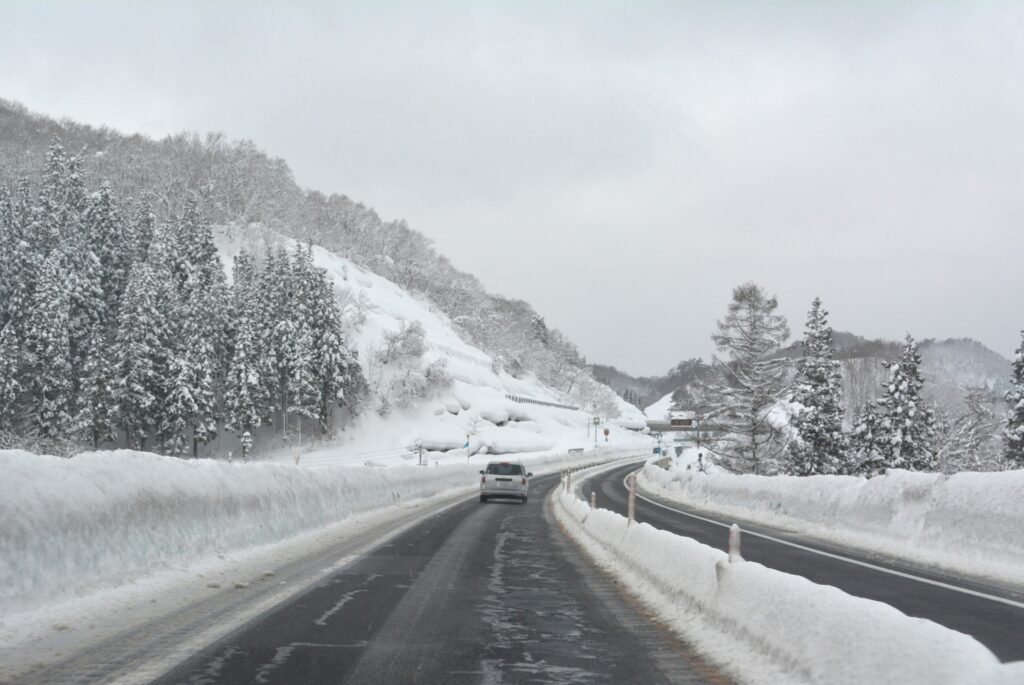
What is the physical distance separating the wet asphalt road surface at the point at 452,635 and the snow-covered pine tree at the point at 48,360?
191 feet

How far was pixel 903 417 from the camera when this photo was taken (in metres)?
52.8

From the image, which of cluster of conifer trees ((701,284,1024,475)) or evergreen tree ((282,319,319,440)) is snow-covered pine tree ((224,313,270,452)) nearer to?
evergreen tree ((282,319,319,440))

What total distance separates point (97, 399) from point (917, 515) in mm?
61118

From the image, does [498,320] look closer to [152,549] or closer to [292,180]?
[292,180]

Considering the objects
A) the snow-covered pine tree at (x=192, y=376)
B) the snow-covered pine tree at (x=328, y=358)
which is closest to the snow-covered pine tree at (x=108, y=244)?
the snow-covered pine tree at (x=192, y=376)

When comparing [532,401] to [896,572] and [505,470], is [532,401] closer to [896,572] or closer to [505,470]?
[505,470]

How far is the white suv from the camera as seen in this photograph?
115 feet

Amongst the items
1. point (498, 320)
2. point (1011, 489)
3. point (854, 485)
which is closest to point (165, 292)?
point (854, 485)

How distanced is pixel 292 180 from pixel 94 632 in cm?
19858

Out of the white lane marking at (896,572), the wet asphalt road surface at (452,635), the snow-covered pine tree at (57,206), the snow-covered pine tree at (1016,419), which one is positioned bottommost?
the white lane marking at (896,572)

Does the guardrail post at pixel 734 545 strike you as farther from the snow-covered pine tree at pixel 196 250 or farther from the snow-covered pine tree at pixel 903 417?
the snow-covered pine tree at pixel 196 250

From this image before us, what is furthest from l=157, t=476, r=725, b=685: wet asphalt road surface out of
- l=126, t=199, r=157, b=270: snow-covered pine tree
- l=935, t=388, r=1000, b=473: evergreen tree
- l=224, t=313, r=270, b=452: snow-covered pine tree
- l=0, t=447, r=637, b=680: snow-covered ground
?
l=126, t=199, r=157, b=270: snow-covered pine tree

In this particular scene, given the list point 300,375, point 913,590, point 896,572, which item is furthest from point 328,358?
point 913,590

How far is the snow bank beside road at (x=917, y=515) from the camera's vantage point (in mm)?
13508
